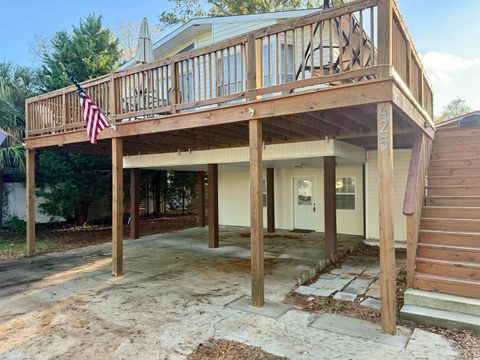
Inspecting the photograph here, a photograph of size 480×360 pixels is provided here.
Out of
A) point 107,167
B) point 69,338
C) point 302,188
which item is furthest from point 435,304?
point 107,167

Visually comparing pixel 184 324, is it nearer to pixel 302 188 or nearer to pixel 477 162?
pixel 477 162

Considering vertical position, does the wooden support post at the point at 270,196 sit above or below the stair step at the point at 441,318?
above

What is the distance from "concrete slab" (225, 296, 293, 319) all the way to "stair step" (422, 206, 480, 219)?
268 cm

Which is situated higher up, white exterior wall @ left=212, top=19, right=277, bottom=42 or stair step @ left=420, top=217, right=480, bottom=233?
white exterior wall @ left=212, top=19, right=277, bottom=42

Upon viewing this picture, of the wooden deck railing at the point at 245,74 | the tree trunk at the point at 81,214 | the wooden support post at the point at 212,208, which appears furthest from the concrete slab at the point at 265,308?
the tree trunk at the point at 81,214

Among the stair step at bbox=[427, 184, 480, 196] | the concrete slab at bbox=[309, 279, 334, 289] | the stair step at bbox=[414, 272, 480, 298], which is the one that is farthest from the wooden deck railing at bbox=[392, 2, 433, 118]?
the concrete slab at bbox=[309, 279, 334, 289]

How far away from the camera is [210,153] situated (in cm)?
869

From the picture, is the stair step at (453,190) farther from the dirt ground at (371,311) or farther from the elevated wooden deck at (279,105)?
the dirt ground at (371,311)

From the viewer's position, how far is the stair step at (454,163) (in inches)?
228

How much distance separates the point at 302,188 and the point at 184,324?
26.8 feet

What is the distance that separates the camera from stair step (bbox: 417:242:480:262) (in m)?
4.33

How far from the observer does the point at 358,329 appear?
3807 mm

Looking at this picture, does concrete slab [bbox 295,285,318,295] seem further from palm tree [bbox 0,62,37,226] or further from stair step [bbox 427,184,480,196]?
palm tree [bbox 0,62,37,226]

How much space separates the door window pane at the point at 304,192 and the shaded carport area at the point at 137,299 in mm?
2905
